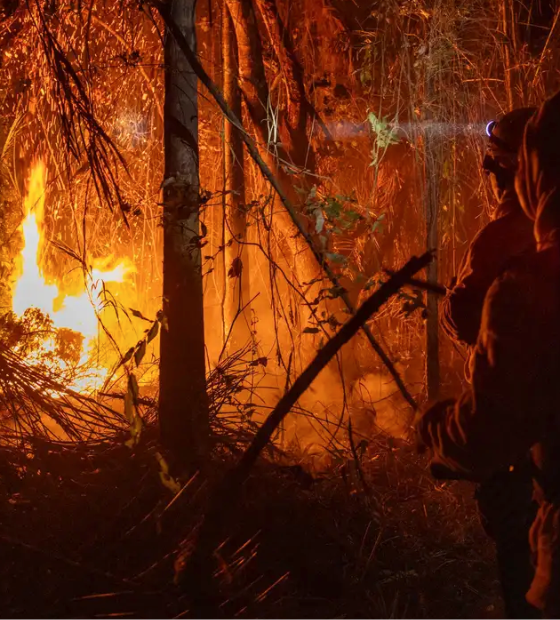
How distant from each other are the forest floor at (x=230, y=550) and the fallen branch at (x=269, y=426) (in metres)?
0.43

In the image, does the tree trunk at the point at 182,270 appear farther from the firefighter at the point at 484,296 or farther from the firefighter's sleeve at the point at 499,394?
the firefighter's sleeve at the point at 499,394

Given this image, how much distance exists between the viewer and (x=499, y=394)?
1.68 meters

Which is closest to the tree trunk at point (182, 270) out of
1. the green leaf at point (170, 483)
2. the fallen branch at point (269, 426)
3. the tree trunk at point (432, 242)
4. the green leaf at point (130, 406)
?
the green leaf at point (170, 483)

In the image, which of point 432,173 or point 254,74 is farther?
point 254,74

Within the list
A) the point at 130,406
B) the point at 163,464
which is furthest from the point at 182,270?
the point at 163,464

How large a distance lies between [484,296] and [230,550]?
1.94 meters

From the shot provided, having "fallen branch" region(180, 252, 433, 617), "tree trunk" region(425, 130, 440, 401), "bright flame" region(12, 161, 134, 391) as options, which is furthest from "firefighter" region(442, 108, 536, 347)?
"bright flame" region(12, 161, 134, 391)

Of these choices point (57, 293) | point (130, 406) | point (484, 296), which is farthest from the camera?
point (57, 293)

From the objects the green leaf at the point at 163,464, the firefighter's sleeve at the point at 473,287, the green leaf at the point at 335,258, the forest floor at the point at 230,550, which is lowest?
the forest floor at the point at 230,550

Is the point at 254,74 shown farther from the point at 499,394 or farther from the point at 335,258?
the point at 499,394

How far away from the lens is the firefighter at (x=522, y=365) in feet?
5.43

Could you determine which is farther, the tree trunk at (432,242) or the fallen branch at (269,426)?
the tree trunk at (432,242)

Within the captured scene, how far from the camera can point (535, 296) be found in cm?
165

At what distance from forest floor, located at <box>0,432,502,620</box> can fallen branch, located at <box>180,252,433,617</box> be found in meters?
0.43
